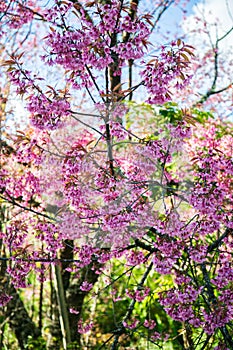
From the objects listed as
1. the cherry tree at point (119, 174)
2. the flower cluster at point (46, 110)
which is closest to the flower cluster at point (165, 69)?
the cherry tree at point (119, 174)

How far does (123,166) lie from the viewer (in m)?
2.87

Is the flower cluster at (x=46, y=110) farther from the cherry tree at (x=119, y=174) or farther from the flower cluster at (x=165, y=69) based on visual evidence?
the flower cluster at (x=165, y=69)

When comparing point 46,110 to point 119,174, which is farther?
point 119,174

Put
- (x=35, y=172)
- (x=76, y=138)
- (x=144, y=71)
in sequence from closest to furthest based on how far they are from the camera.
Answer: (x=144, y=71) < (x=35, y=172) < (x=76, y=138)

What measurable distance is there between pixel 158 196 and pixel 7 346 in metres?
2.39

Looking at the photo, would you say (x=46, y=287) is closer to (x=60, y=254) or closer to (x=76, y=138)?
(x=60, y=254)

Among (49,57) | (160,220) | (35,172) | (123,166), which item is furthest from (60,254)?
(49,57)

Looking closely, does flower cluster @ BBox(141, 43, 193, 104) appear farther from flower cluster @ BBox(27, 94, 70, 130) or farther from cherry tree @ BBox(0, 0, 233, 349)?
Result: flower cluster @ BBox(27, 94, 70, 130)

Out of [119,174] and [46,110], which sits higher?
[46,110]

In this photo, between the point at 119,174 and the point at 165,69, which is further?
the point at 119,174

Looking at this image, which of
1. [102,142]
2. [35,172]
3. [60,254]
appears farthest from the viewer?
[60,254]

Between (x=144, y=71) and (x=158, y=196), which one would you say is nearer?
(x=144, y=71)

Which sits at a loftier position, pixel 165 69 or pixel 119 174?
pixel 165 69

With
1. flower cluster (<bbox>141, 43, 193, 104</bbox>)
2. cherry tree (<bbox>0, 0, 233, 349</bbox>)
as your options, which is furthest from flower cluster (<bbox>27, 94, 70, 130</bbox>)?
flower cluster (<bbox>141, 43, 193, 104</bbox>)
